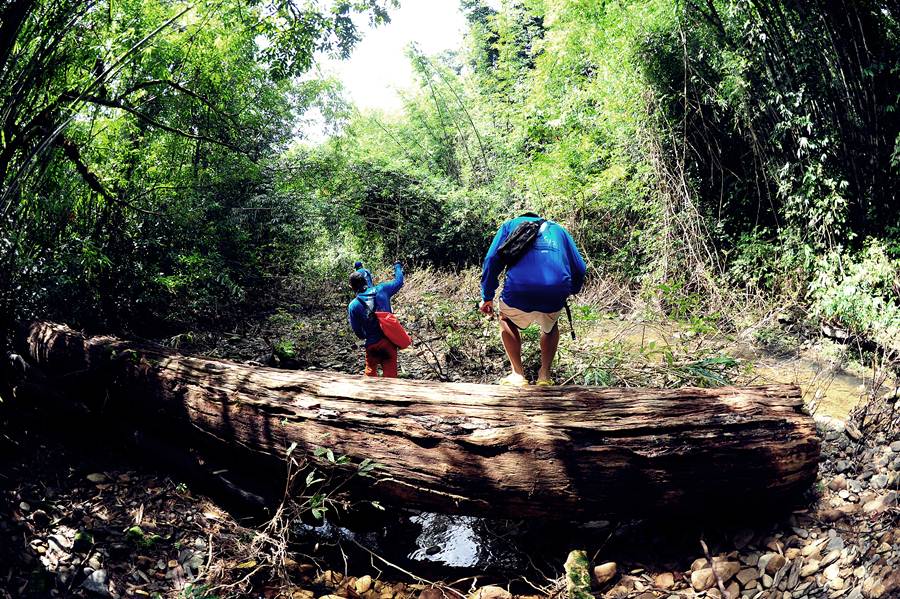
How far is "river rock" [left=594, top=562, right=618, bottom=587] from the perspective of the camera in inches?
102

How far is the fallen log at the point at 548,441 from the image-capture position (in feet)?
8.66

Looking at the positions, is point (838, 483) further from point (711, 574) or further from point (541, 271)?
point (541, 271)

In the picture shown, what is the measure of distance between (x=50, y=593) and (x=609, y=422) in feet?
9.60

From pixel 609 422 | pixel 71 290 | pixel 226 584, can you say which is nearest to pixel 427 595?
pixel 226 584

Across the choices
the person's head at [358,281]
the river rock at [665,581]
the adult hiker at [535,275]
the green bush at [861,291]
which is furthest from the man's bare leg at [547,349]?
the green bush at [861,291]

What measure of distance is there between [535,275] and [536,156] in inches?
310

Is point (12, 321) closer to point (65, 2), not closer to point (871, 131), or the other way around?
point (65, 2)

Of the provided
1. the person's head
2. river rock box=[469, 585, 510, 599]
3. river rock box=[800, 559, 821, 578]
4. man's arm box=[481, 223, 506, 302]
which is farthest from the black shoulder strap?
river rock box=[800, 559, 821, 578]

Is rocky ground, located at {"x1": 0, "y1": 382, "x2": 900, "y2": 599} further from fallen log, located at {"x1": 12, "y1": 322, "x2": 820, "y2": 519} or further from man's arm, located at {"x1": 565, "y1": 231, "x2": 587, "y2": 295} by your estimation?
man's arm, located at {"x1": 565, "y1": 231, "x2": 587, "y2": 295}

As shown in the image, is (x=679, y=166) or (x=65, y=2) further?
(x=679, y=166)

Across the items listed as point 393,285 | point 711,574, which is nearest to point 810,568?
point 711,574

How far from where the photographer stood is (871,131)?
5.78 meters

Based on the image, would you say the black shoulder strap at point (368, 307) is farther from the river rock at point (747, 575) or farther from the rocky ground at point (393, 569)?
the river rock at point (747, 575)

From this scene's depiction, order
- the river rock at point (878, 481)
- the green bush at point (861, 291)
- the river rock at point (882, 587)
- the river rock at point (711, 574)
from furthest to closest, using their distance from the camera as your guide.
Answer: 1. the green bush at point (861, 291)
2. the river rock at point (878, 481)
3. the river rock at point (711, 574)
4. the river rock at point (882, 587)
